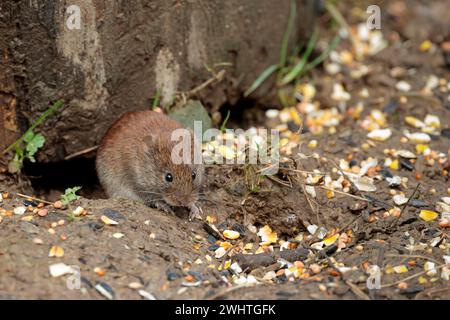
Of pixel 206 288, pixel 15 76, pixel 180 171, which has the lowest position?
pixel 206 288

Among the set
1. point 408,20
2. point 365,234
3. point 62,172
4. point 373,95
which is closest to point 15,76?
point 62,172

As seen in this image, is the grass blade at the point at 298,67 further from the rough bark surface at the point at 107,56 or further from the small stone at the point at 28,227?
the small stone at the point at 28,227

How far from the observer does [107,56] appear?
607 centimetres

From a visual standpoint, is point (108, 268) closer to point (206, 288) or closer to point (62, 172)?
point (206, 288)

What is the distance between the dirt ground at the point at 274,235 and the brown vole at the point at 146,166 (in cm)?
22

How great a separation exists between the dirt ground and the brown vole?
22 cm

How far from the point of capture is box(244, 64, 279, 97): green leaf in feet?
24.7

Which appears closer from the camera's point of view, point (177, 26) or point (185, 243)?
point (185, 243)

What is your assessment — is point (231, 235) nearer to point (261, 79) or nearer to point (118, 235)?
point (118, 235)

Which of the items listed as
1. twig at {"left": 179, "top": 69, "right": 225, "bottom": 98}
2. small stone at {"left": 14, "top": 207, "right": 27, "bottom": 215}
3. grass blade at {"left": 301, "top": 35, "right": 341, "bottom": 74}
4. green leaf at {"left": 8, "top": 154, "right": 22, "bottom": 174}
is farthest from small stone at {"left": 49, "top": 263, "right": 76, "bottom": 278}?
grass blade at {"left": 301, "top": 35, "right": 341, "bottom": 74}

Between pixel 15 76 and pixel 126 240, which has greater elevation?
pixel 15 76

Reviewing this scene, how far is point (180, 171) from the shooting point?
5.80 meters

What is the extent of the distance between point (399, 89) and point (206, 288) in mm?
4048
